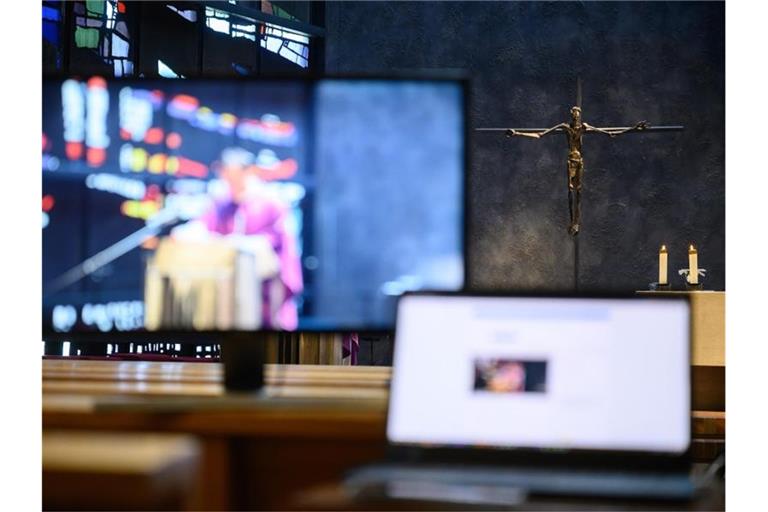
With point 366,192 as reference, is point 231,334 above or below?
below

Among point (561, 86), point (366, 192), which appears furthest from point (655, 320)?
point (561, 86)

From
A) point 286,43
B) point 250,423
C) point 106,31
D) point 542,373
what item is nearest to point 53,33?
point 106,31

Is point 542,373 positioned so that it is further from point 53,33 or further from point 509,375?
point 53,33

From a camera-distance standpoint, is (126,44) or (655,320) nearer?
(655,320)

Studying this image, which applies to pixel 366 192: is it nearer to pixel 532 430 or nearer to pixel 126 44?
pixel 532 430

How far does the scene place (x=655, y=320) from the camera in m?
0.97

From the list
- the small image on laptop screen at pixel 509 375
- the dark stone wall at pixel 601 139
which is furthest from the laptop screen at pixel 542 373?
the dark stone wall at pixel 601 139

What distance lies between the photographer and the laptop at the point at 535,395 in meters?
0.93

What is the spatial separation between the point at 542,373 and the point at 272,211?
1.09ft

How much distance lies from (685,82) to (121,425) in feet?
23.0

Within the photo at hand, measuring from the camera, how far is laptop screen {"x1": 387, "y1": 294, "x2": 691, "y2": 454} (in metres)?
0.95

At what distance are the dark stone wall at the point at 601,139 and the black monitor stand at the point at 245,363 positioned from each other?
6305mm

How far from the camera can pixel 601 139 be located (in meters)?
7.40

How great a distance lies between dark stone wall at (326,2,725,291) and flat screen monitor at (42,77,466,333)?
20.8ft
